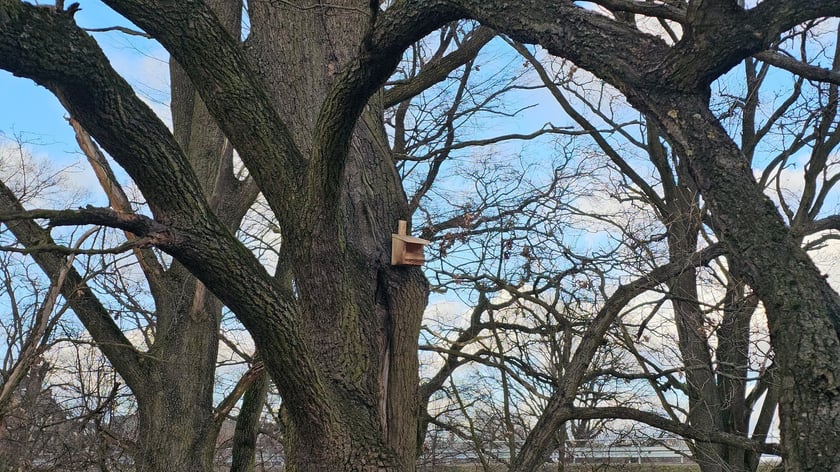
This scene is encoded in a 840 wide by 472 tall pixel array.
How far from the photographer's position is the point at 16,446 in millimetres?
7305

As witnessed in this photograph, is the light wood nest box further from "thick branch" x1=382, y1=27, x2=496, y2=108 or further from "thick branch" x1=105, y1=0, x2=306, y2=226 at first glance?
"thick branch" x1=382, y1=27, x2=496, y2=108

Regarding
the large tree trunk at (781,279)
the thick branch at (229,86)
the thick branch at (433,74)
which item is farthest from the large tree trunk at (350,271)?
the large tree trunk at (781,279)

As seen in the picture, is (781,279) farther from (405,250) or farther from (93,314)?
(93,314)

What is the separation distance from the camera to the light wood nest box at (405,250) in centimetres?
407

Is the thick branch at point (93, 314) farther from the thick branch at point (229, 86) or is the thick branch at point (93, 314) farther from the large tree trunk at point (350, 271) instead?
the thick branch at point (229, 86)

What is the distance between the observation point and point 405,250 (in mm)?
4074

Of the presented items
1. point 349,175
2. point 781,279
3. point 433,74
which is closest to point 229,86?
point 349,175

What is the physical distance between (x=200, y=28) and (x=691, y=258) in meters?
3.31

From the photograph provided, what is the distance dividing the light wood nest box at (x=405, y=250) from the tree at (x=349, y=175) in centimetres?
6

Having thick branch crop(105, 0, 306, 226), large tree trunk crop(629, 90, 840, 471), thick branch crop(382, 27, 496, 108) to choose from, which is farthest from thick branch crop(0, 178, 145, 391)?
large tree trunk crop(629, 90, 840, 471)

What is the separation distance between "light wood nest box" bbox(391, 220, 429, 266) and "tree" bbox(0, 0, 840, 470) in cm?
6

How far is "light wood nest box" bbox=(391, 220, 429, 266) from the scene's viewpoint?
13.4 ft

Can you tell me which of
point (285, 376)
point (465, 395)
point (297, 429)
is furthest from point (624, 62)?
point (465, 395)

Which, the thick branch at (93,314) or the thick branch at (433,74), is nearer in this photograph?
the thick branch at (93,314)
